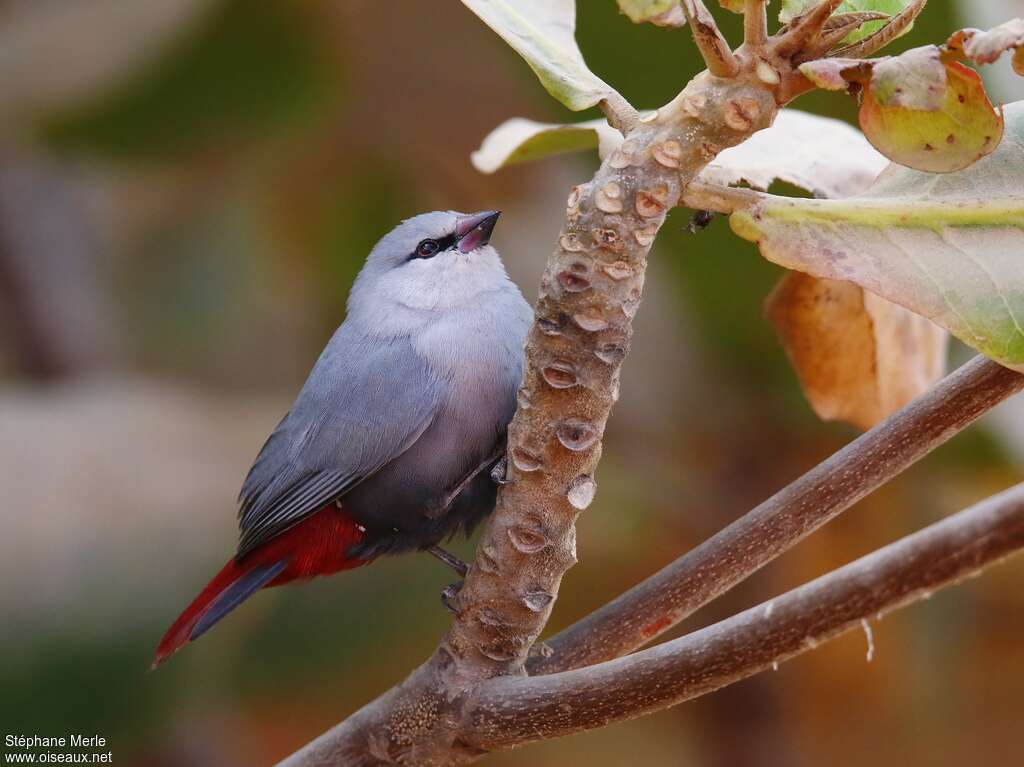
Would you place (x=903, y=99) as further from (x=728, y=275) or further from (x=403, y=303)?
(x=728, y=275)

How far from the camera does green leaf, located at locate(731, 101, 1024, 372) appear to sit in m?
0.97

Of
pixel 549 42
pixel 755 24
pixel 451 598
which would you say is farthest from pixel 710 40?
pixel 451 598

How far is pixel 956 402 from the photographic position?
1038 millimetres

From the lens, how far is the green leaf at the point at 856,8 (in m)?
0.99

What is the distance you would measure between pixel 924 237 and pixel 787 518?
0.27m

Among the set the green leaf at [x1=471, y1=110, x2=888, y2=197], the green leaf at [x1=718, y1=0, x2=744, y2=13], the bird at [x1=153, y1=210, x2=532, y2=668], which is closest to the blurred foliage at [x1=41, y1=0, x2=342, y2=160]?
the bird at [x1=153, y1=210, x2=532, y2=668]

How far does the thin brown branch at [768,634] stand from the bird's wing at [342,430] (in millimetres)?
649

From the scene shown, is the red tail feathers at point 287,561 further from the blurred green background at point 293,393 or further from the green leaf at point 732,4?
the green leaf at point 732,4

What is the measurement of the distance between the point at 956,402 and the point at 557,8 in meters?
0.54

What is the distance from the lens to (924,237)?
39.1 inches

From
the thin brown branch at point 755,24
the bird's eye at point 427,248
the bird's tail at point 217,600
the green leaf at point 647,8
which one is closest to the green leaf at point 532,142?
the green leaf at point 647,8

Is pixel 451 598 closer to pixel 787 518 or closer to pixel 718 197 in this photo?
pixel 787 518

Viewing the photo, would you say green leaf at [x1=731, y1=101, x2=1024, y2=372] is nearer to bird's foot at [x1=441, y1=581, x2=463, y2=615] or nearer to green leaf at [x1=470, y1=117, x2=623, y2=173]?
green leaf at [x1=470, y1=117, x2=623, y2=173]

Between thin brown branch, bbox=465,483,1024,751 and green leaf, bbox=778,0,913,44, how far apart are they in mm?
437
